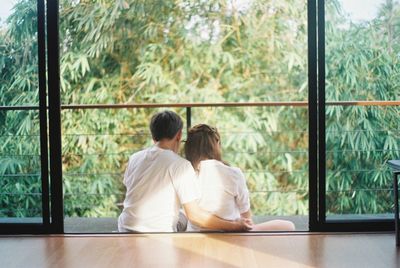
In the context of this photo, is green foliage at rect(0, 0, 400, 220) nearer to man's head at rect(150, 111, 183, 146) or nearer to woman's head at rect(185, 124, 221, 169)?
woman's head at rect(185, 124, 221, 169)

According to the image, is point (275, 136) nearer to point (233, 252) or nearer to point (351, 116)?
point (351, 116)

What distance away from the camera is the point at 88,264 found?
2766mm

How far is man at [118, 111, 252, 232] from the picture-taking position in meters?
3.15

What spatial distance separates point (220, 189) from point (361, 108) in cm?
92

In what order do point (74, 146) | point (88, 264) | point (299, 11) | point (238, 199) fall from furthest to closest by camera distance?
point (299, 11), point (74, 146), point (238, 199), point (88, 264)

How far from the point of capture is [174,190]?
317 cm

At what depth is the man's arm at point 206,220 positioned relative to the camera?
3201mm

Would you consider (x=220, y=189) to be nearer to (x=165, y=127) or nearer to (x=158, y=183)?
(x=158, y=183)

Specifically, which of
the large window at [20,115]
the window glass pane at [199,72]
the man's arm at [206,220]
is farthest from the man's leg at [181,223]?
the window glass pane at [199,72]

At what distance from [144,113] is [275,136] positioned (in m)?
1.39

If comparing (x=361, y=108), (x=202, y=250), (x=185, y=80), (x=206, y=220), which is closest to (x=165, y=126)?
(x=206, y=220)

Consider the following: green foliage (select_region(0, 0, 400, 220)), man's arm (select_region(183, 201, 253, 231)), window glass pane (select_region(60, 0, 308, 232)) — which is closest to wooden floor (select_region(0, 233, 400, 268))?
man's arm (select_region(183, 201, 253, 231))

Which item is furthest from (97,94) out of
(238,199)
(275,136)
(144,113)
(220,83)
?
(238,199)

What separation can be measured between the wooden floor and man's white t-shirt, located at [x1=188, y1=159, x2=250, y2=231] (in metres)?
0.16
